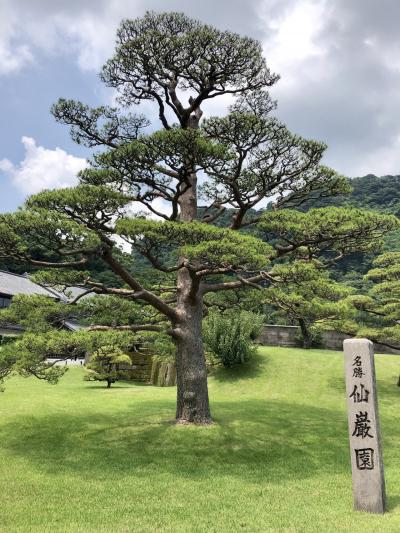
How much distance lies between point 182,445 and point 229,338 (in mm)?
8777

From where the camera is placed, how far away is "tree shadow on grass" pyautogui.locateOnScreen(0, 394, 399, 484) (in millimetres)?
7664

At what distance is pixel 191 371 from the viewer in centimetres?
982

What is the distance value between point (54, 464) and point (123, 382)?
1351 cm

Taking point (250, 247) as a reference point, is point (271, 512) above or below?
below

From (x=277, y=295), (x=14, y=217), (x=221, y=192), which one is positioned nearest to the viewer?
(x=14, y=217)

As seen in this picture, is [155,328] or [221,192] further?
[221,192]

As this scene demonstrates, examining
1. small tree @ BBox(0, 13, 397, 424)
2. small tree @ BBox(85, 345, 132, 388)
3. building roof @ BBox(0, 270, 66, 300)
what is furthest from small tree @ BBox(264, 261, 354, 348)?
building roof @ BBox(0, 270, 66, 300)

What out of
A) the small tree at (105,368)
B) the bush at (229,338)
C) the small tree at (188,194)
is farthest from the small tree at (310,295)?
the small tree at (105,368)

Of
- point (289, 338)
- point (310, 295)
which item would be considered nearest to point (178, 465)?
point (310, 295)

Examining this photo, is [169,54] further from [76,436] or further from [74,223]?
[76,436]

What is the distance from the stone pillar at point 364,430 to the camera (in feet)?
19.6

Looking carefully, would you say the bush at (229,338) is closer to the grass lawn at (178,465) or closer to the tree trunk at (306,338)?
the grass lawn at (178,465)

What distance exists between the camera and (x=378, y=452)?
605cm

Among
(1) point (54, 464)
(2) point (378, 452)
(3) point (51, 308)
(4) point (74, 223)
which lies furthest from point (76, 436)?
(2) point (378, 452)
